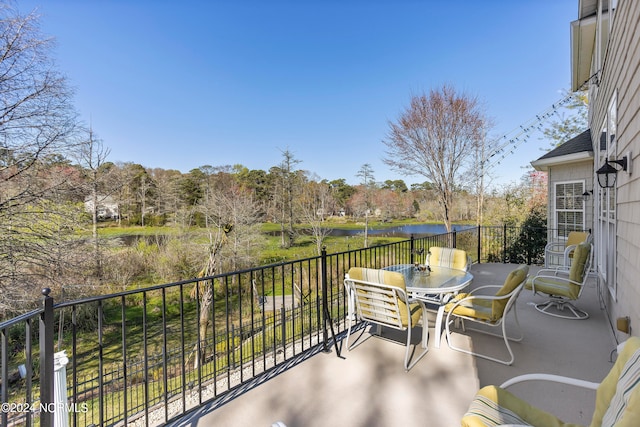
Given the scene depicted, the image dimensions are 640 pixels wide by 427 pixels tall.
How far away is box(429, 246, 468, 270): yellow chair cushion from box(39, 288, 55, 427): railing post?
428cm

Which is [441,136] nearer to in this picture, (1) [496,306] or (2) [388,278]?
(1) [496,306]

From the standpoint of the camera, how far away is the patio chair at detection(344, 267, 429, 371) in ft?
8.43

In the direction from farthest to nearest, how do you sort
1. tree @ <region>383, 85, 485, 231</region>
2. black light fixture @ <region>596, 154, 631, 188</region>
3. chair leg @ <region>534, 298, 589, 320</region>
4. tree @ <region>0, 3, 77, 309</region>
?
tree @ <region>383, 85, 485, 231</region> → tree @ <region>0, 3, 77, 309</region> → chair leg @ <region>534, 298, 589, 320</region> → black light fixture @ <region>596, 154, 631, 188</region>

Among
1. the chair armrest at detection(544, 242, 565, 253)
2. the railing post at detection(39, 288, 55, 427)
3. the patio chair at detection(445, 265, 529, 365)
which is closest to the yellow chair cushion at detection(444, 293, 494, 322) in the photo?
the patio chair at detection(445, 265, 529, 365)

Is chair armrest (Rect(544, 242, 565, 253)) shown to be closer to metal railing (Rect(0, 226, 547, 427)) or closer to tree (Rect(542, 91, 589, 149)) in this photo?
metal railing (Rect(0, 226, 547, 427))

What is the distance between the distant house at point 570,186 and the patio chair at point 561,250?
37cm

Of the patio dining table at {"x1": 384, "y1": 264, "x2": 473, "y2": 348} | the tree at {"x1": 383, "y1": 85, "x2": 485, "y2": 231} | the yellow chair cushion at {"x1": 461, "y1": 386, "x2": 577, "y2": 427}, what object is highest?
the tree at {"x1": 383, "y1": 85, "x2": 485, "y2": 231}

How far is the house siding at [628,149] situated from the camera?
2.05 metres

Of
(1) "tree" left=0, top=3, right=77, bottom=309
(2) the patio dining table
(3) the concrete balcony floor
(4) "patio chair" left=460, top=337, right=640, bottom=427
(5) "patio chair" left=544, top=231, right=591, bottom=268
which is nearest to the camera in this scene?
(4) "patio chair" left=460, top=337, right=640, bottom=427

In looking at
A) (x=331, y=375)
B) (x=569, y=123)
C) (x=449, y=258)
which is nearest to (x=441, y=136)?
(x=449, y=258)

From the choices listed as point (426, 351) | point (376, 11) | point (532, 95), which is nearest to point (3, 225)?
point (426, 351)

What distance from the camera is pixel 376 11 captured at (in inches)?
280

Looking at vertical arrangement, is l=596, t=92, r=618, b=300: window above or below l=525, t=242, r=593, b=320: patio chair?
above

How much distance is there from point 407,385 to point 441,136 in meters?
9.41
